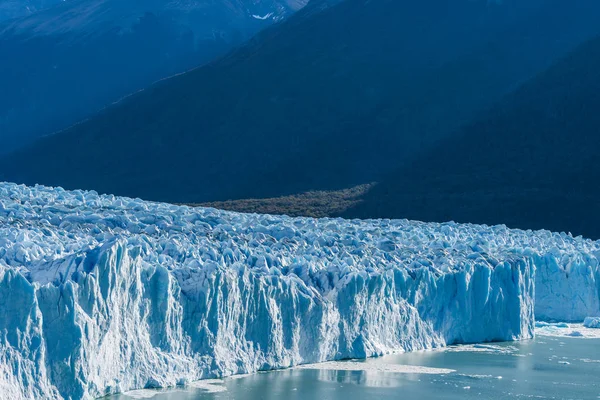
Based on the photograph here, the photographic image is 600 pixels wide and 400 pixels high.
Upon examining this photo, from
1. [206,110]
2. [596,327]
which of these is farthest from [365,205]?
[596,327]

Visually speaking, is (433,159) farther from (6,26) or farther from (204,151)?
(6,26)

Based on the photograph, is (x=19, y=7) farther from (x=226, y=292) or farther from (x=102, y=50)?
(x=226, y=292)

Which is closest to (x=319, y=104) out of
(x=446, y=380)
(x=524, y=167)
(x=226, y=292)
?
(x=524, y=167)

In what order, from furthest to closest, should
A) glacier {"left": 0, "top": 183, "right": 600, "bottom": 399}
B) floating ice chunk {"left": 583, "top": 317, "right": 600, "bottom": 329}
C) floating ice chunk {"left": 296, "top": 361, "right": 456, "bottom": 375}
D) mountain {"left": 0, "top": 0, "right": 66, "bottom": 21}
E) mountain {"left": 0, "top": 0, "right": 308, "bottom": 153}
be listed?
mountain {"left": 0, "top": 0, "right": 66, "bottom": 21} → mountain {"left": 0, "top": 0, "right": 308, "bottom": 153} → floating ice chunk {"left": 583, "top": 317, "right": 600, "bottom": 329} → floating ice chunk {"left": 296, "top": 361, "right": 456, "bottom": 375} → glacier {"left": 0, "top": 183, "right": 600, "bottom": 399}

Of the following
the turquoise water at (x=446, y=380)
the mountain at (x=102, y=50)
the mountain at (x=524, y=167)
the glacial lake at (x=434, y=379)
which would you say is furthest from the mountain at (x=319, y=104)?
the glacial lake at (x=434, y=379)

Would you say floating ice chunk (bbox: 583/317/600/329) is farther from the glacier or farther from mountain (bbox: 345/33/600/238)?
mountain (bbox: 345/33/600/238)

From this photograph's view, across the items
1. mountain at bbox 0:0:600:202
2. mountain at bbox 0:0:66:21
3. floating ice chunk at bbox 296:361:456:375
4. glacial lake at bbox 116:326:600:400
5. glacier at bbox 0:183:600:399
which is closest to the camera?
glacier at bbox 0:183:600:399

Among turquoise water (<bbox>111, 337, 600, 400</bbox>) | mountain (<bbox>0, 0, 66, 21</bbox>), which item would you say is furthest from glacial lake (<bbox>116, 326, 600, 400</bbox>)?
mountain (<bbox>0, 0, 66, 21</bbox>)

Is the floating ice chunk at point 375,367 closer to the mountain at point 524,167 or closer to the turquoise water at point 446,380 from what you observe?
the turquoise water at point 446,380
